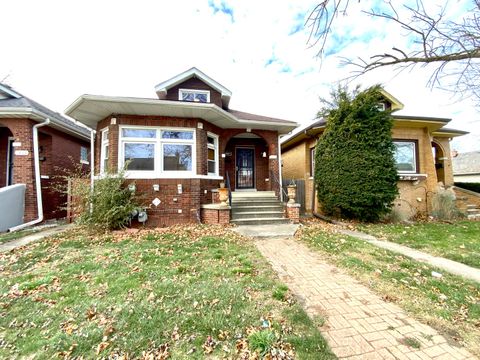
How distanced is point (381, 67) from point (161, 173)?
7.12 metres

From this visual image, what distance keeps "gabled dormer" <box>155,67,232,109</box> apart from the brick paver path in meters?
8.42

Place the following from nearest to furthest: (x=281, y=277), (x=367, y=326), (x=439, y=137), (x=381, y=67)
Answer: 1. (x=367, y=326)
2. (x=381, y=67)
3. (x=281, y=277)
4. (x=439, y=137)

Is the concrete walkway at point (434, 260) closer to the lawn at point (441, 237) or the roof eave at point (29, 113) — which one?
the lawn at point (441, 237)

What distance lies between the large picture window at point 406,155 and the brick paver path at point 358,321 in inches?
379

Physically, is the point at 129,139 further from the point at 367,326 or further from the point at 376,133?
the point at 376,133

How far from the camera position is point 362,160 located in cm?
823

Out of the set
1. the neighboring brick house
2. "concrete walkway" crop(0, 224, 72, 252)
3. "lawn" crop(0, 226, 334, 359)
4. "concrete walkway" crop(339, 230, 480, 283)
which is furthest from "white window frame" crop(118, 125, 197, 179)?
"concrete walkway" crop(339, 230, 480, 283)

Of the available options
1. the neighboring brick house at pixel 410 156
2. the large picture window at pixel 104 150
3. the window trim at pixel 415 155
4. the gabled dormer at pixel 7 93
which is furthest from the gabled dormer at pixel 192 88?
the window trim at pixel 415 155

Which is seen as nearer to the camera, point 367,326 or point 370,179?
point 367,326

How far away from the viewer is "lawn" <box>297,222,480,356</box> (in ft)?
8.25

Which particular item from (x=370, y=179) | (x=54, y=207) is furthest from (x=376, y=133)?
(x=54, y=207)

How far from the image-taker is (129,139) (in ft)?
26.1

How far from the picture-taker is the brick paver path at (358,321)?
2078mm

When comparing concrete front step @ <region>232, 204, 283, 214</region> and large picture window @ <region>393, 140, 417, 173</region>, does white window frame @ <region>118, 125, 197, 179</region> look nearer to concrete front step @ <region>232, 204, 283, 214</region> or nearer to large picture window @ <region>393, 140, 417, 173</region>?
concrete front step @ <region>232, 204, 283, 214</region>
